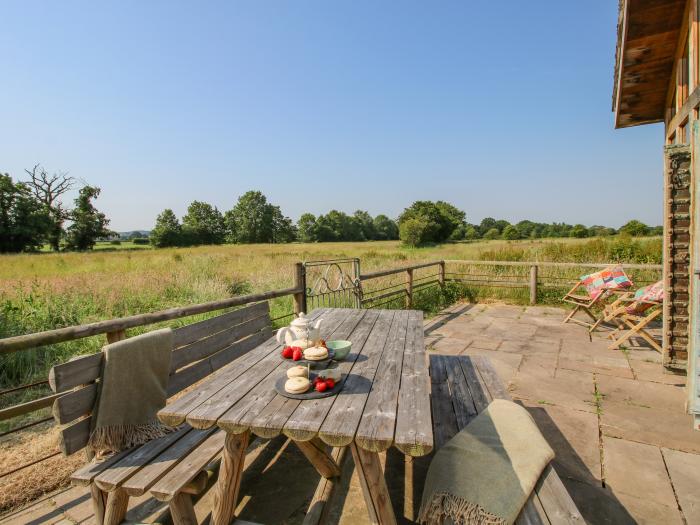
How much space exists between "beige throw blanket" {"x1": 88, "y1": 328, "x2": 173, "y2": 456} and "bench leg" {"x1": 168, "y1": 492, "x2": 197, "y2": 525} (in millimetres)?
462

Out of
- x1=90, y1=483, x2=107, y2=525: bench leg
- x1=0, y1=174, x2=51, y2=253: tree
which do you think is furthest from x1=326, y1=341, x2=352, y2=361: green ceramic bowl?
x1=0, y1=174, x2=51, y2=253: tree

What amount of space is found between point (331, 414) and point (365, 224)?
66699mm

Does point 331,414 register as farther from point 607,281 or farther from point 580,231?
point 580,231

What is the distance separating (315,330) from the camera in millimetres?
2066

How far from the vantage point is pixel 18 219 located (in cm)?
3048

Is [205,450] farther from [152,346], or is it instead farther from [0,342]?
[0,342]

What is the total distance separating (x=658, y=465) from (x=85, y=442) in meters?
3.33

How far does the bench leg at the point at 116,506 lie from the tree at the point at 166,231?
5306 cm

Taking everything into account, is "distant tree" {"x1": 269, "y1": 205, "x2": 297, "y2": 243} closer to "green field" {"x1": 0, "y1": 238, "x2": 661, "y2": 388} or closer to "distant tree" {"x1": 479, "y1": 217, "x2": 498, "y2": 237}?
"distant tree" {"x1": 479, "y1": 217, "x2": 498, "y2": 237}

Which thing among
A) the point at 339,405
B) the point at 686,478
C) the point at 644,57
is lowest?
the point at 686,478

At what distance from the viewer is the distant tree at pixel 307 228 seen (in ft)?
192

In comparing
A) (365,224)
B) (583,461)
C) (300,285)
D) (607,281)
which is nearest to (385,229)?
(365,224)

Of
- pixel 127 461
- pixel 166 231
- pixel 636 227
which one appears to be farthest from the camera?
pixel 166 231

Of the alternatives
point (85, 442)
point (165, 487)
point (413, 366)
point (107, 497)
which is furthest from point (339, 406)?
point (85, 442)
